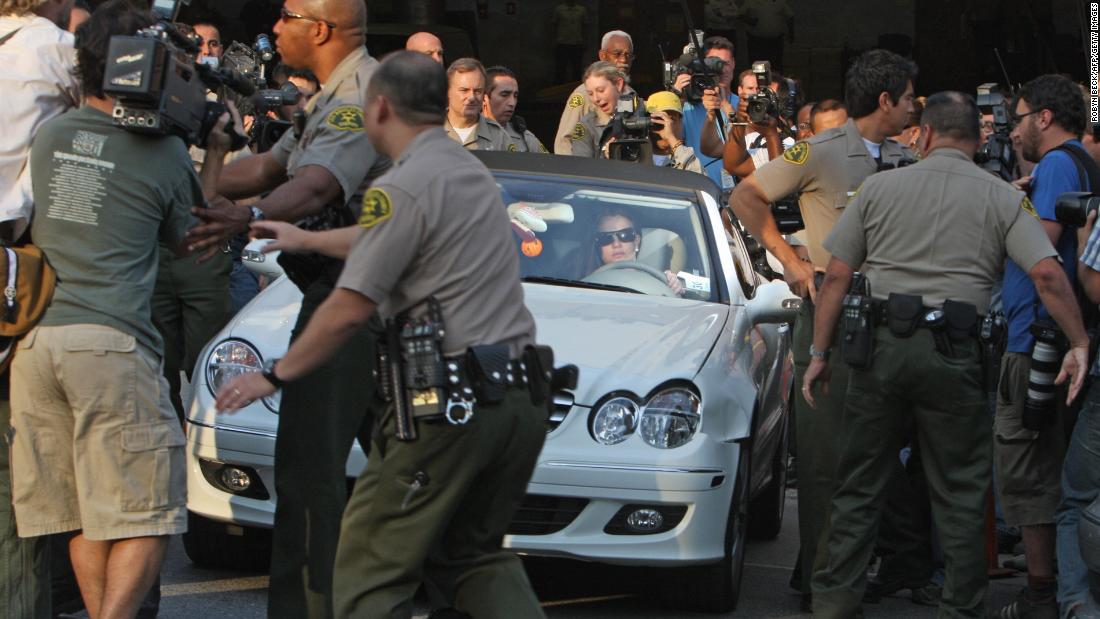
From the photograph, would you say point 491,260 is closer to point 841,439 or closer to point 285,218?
point 285,218

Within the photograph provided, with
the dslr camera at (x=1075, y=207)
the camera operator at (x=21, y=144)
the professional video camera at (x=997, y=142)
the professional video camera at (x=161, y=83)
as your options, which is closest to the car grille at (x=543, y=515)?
the camera operator at (x=21, y=144)

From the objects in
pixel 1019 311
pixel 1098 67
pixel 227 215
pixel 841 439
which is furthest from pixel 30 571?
pixel 1098 67

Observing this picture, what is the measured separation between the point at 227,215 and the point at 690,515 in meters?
2.04

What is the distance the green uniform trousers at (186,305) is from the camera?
7051 mm

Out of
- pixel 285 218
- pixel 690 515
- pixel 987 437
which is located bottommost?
pixel 690 515

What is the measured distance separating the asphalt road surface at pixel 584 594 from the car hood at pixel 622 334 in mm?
876

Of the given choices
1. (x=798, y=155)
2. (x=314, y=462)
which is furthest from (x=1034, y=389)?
(x=314, y=462)

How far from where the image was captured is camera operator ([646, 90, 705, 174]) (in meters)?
9.93

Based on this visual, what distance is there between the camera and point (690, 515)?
18.9 feet

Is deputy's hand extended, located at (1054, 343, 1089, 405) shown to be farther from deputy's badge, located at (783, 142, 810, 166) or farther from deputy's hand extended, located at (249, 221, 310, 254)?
deputy's hand extended, located at (249, 221, 310, 254)

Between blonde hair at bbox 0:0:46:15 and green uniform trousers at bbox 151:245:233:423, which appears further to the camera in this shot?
green uniform trousers at bbox 151:245:233:423

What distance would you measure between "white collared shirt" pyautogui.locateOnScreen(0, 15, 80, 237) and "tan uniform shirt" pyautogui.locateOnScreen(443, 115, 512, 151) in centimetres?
430

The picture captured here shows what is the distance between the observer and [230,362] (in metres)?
6.06

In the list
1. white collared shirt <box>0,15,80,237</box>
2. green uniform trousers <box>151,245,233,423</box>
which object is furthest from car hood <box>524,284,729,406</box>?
white collared shirt <box>0,15,80,237</box>
